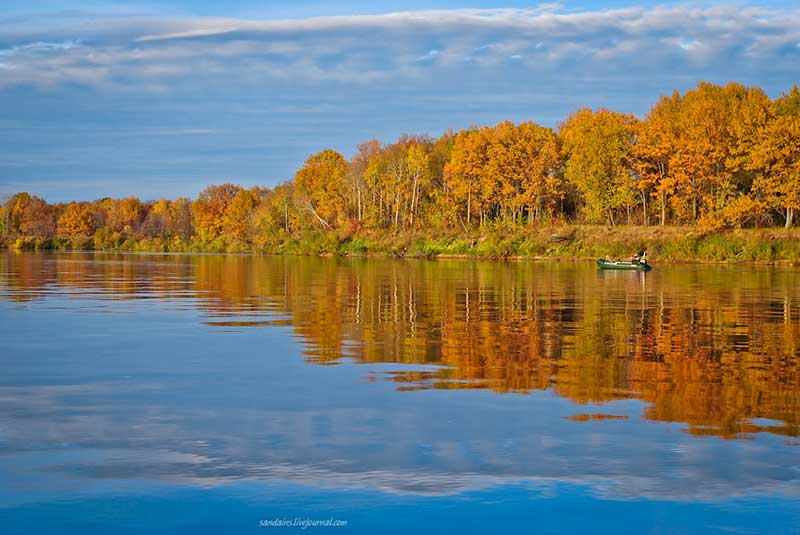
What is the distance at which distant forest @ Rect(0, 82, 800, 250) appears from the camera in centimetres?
8369

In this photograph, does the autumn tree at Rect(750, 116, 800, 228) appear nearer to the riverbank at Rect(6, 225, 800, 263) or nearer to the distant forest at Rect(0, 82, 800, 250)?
the distant forest at Rect(0, 82, 800, 250)

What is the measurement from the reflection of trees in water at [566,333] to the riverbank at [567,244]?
35.6 meters

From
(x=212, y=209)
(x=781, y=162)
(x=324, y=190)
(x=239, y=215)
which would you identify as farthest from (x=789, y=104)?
(x=212, y=209)

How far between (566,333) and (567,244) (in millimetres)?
73400

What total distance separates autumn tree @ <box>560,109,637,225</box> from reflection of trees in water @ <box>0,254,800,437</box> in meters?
50.8

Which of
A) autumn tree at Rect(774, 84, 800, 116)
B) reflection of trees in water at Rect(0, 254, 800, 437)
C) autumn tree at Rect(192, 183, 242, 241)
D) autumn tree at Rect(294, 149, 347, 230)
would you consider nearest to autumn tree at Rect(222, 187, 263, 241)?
autumn tree at Rect(192, 183, 242, 241)

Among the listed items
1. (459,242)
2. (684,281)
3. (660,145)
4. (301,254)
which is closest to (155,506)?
(684,281)

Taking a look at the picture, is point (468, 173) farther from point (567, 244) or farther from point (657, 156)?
point (657, 156)

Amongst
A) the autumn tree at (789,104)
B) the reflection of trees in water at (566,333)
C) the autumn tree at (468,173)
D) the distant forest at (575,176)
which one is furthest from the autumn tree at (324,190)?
the reflection of trees in water at (566,333)

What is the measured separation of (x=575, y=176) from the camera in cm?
9750

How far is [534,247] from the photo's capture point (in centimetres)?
9631

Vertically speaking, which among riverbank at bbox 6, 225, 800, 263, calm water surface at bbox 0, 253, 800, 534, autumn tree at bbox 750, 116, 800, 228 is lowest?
calm water surface at bbox 0, 253, 800, 534

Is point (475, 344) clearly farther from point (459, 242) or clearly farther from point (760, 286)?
point (459, 242)

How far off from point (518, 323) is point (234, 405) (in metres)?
13.1
